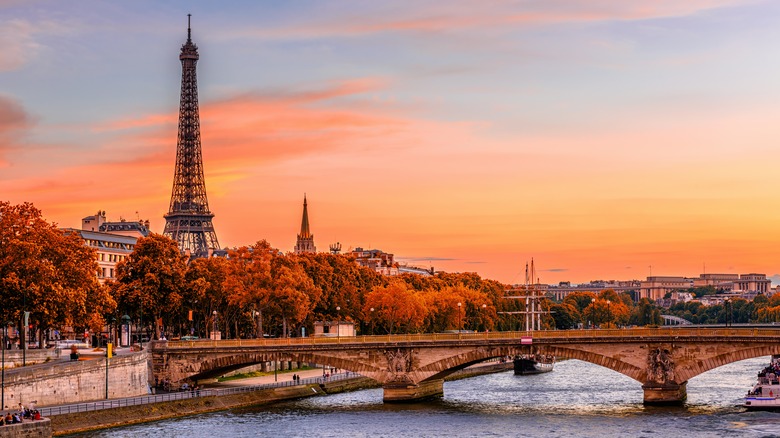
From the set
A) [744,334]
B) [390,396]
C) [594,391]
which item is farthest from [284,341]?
[744,334]

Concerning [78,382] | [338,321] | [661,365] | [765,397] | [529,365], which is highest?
[338,321]

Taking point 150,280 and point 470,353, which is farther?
point 150,280

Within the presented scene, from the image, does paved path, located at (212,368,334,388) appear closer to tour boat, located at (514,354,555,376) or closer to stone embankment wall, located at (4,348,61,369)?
stone embankment wall, located at (4,348,61,369)

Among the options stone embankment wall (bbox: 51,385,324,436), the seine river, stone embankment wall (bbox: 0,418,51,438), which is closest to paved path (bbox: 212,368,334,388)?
stone embankment wall (bbox: 51,385,324,436)

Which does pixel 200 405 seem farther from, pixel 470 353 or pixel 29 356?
pixel 470 353

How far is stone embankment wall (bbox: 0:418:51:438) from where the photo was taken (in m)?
71.2

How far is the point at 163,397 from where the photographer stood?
99.9 metres

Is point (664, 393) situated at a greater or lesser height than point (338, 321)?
lesser

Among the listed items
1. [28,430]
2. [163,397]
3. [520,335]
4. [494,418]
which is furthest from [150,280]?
[28,430]

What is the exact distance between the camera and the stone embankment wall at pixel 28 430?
Result: 2805 inches

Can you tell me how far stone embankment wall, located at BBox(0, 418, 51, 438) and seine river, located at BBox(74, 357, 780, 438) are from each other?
308 inches

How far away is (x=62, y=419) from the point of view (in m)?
81.7

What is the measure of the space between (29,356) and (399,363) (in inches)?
1247

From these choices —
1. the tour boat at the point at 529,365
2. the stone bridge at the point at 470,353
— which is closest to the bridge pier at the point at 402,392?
the stone bridge at the point at 470,353
